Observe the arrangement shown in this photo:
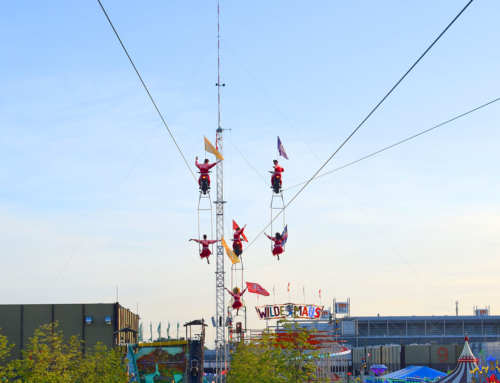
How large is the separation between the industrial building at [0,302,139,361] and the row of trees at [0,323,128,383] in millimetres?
15192

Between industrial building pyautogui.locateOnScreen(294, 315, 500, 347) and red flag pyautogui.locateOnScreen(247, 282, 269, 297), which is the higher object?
red flag pyautogui.locateOnScreen(247, 282, 269, 297)

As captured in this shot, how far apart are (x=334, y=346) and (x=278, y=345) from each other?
10.8m

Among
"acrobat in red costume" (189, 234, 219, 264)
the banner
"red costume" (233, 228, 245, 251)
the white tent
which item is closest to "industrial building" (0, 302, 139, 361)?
"acrobat in red costume" (189, 234, 219, 264)

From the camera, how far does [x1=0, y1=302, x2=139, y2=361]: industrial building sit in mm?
57750

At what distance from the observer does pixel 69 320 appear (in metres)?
58.2

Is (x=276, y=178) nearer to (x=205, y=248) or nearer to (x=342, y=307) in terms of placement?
(x=205, y=248)

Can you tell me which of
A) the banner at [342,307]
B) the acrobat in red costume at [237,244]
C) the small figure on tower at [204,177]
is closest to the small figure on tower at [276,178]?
the small figure on tower at [204,177]

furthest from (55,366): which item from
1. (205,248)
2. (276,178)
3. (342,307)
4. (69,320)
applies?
(342,307)

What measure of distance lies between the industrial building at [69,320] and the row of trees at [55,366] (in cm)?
1519

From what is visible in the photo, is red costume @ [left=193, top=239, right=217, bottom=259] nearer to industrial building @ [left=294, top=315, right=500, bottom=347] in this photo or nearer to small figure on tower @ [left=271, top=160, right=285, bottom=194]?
small figure on tower @ [left=271, top=160, right=285, bottom=194]

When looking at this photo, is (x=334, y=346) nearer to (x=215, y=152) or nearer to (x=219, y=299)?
(x=219, y=299)

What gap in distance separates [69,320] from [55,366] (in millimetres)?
26506

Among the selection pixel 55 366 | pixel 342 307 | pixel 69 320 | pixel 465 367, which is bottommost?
pixel 342 307

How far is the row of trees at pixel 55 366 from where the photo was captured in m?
29.3
